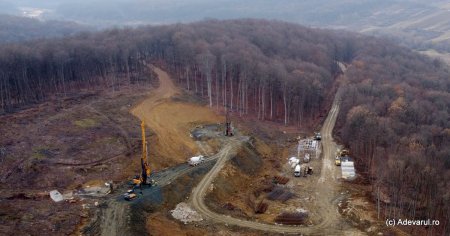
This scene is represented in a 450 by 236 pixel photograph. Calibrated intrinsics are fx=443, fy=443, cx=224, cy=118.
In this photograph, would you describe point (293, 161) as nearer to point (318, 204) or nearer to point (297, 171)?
point (297, 171)

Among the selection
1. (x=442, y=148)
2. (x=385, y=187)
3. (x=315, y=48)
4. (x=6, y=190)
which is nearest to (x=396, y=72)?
(x=315, y=48)

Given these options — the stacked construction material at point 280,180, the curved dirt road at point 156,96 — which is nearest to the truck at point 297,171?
the stacked construction material at point 280,180

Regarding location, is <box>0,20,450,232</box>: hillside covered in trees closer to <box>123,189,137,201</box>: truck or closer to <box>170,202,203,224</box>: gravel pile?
<box>170,202,203,224</box>: gravel pile

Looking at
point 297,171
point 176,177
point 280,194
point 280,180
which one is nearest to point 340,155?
point 297,171

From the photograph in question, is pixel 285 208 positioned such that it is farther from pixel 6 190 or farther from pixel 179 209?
pixel 6 190

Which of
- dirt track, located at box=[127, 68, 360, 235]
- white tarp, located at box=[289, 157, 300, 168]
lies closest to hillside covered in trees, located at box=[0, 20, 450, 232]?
dirt track, located at box=[127, 68, 360, 235]

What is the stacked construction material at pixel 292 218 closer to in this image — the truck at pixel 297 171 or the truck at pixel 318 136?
the truck at pixel 297 171
